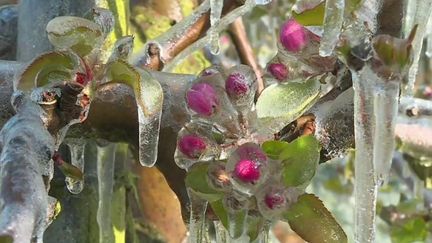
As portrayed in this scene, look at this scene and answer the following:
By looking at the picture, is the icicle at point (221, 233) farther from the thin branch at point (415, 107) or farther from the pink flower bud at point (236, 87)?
the thin branch at point (415, 107)

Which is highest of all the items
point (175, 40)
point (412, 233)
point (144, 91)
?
point (144, 91)

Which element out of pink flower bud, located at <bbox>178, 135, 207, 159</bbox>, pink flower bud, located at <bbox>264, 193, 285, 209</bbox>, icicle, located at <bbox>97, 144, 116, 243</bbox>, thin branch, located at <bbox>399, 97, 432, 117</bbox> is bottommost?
icicle, located at <bbox>97, 144, 116, 243</bbox>

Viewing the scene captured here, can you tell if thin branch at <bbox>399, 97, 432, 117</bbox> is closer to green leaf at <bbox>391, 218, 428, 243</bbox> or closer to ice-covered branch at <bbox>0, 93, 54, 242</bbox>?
green leaf at <bbox>391, 218, 428, 243</bbox>

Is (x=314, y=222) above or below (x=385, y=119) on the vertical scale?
below

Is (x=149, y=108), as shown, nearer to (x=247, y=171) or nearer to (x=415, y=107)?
(x=247, y=171)

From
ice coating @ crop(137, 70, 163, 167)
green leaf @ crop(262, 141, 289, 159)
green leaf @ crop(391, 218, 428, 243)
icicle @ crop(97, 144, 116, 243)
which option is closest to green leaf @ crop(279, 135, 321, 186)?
green leaf @ crop(262, 141, 289, 159)

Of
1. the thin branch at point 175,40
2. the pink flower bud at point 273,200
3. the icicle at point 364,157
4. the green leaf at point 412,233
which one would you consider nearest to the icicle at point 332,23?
the icicle at point 364,157

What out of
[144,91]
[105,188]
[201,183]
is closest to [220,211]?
[201,183]
